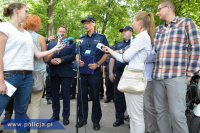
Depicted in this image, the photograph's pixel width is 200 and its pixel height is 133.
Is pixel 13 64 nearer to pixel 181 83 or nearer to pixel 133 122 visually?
pixel 133 122

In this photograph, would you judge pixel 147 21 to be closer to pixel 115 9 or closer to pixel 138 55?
pixel 138 55

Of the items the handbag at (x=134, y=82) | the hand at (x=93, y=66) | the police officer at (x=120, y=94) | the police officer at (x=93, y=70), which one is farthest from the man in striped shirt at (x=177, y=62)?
the police officer at (x=120, y=94)

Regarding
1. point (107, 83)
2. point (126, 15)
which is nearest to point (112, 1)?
point (126, 15)

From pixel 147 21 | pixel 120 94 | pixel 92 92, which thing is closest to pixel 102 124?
pixel 120 94

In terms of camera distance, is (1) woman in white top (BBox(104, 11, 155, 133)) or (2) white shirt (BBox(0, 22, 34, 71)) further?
(1) woman in white top (BBox(104, 11, 155, 133))

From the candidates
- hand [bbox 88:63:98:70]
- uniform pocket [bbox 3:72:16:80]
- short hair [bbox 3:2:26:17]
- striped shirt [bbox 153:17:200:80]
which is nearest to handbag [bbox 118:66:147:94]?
striped shirt [bbox 153:17:200:80]

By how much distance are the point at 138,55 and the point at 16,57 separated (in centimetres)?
176

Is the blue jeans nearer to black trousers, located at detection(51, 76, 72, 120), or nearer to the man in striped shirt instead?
black trousers, located at detection(51, 76, 72, 120)

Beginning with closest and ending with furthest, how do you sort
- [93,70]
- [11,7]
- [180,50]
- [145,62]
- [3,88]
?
1. [3,88]
2. [11,7]
3. [180,50]
4. [145,62]
5. [93,70]

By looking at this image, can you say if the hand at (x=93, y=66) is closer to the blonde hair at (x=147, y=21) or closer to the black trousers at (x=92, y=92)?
the black trousers at (x=92, y=92)

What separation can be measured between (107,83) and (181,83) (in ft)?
19.5

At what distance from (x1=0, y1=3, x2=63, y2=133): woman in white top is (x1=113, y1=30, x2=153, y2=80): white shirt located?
4.56ft

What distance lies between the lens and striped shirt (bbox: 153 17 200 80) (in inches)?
158

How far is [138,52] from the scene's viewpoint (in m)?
4.18
